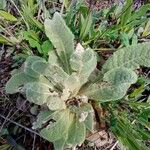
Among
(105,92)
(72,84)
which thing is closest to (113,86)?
(105,92)

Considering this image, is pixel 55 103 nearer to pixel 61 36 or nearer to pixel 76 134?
pixel 76 134

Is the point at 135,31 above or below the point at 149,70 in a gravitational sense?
above

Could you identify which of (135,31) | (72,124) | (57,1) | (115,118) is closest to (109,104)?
(115,118)

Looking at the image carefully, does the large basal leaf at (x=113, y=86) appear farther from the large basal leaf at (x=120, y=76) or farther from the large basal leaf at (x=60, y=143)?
the large basal leaf at (x=60, y=143)

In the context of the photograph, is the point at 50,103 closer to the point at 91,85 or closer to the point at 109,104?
the point at 91,85

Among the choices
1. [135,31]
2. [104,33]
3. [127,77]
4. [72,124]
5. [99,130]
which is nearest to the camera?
[127,77]

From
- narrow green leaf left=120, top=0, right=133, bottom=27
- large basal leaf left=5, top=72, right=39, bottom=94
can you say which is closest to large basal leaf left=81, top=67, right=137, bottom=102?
large basal leaf left=5, top=72, right=39, bottom=94
